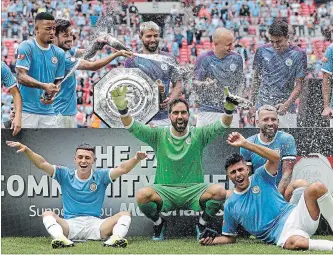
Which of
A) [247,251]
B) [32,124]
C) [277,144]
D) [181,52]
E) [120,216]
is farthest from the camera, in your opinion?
[181,52]

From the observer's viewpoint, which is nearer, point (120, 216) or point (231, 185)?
point (120, 216)

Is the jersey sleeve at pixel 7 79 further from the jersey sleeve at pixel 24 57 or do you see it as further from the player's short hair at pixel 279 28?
the player's short hair at pixel 279 28

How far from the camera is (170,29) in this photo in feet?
97.8

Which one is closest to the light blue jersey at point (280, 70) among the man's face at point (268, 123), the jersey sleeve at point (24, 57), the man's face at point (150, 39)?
the man's face at point (150, 39)

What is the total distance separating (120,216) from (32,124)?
1699 millimetres

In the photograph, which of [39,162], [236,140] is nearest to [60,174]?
[39,162]

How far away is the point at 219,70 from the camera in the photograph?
359 inches

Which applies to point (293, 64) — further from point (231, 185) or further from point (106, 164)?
point (106, 164)

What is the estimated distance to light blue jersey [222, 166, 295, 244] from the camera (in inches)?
286

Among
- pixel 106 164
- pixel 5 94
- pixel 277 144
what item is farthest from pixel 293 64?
pixel 5 94

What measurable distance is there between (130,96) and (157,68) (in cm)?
46

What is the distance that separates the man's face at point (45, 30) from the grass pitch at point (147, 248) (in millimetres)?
1971

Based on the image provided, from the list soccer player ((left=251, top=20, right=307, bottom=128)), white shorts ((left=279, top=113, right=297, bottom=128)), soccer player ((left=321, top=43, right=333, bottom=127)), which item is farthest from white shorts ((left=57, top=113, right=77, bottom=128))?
soccer player ((left=321, top=43, right=333, bottom=127))

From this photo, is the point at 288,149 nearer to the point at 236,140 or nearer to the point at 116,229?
the point at 236,140
